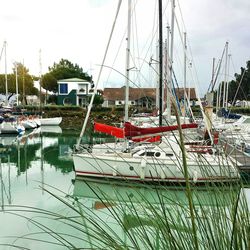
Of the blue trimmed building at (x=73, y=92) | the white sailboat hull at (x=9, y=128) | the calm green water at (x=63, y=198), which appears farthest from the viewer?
the blue trimmed building at (x=73, y=92)

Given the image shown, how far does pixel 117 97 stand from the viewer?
46.6 meters

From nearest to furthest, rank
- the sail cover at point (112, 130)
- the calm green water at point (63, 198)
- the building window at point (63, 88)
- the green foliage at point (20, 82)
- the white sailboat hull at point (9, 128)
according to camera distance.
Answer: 1. the calm green water at point (63, 198)
2. the sail cover at point (112, 130)
3. the white sailboat hull at point (9, 128)
4. the building window at point (63, 88)
5. the green foliage at point (20, 82)

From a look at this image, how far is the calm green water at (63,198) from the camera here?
1.37 m

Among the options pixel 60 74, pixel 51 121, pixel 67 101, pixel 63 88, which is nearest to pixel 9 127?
pixel 51 121

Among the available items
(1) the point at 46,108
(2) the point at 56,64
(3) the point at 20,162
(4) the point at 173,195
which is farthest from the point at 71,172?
(2) the point at 56,64

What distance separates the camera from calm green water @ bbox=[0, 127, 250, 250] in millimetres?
1368

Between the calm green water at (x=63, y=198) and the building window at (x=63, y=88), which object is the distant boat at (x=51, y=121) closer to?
the calm green water at (x=63, y=198)

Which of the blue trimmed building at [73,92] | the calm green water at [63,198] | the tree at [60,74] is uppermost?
the tree at [60,74]

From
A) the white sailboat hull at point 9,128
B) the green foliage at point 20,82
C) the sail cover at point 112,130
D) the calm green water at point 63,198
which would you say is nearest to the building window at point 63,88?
the green foliage at point 20,82

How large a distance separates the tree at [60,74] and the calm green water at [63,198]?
28765 mm

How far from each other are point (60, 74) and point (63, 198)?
156 feet

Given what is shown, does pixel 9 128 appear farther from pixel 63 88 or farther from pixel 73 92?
pixel 63 88

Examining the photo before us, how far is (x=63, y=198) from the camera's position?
466cm

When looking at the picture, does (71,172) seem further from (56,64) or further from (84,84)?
(56,64)
